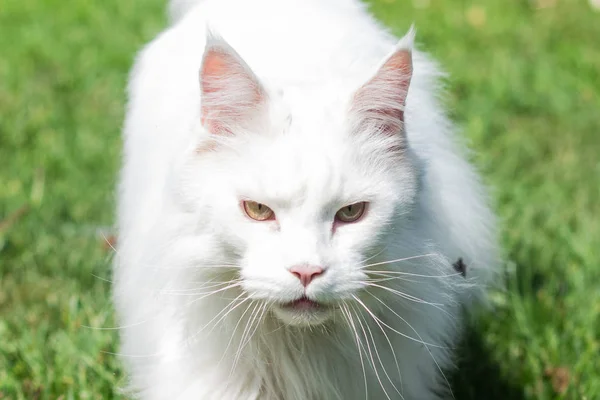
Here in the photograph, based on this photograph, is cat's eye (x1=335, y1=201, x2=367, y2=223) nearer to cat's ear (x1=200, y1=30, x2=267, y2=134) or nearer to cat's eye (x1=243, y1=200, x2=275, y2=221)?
cat's eye (x1=243, y1=200, x2=275, y2=221)

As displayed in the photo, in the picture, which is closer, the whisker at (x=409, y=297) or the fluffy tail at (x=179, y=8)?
the whisker at (x=409, y=297)

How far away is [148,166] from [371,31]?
0.97 metres

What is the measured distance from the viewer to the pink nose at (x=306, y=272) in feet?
7.68

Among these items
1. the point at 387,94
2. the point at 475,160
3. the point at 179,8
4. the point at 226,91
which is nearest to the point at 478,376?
the point at 475,160

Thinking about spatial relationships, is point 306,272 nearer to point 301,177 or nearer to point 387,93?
point 301,177

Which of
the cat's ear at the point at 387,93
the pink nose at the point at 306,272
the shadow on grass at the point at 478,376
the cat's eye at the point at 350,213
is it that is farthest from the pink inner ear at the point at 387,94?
the shadow on grass at the point at 478,376

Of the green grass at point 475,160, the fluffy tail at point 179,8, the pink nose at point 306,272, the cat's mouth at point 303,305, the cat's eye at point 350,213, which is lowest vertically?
the green grass at point 475,160

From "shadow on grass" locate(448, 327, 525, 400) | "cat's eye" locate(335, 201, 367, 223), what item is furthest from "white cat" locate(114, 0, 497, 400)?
"shadow on grass" locate(448, 327, 525, 400)

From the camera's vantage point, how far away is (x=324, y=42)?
120 inches

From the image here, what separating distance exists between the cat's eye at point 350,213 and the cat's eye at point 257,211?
0.18m

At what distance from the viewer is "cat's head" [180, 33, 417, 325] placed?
2.41m

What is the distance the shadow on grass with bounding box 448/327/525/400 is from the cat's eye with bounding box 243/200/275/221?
1.41 meters

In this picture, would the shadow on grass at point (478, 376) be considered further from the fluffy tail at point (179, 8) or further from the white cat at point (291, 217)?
the fluffy tail at point (179, 8)

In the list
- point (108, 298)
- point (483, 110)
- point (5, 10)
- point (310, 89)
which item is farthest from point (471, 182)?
point (5, 10)
